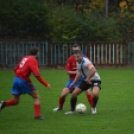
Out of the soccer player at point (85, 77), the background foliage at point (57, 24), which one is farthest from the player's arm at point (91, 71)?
the background foliage at point (57, 24)

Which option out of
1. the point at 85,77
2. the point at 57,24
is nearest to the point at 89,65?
the point at 85,77

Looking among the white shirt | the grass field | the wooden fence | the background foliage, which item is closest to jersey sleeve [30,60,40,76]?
the grass field

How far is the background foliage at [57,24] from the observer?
23.7 meters

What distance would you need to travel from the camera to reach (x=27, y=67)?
6.61 metres

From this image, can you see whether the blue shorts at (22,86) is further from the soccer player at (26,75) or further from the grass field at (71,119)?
the grass field at (71,119)

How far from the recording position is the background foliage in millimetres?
23656

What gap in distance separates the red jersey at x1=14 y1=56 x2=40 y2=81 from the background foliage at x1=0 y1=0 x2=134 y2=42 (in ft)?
54.3

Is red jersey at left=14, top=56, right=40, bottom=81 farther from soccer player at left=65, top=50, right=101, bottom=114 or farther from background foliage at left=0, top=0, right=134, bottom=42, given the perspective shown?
background foliage at left=0, top=0, right=134, bottom=42

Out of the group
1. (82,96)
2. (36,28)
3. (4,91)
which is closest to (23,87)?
(82,96)

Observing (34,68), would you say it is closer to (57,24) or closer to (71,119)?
(71,119)

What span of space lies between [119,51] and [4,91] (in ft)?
41.2

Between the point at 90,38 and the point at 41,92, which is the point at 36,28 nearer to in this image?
the point at 90,38

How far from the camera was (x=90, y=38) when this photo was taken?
929 inches

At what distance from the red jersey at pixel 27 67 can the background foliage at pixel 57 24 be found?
1657cm
